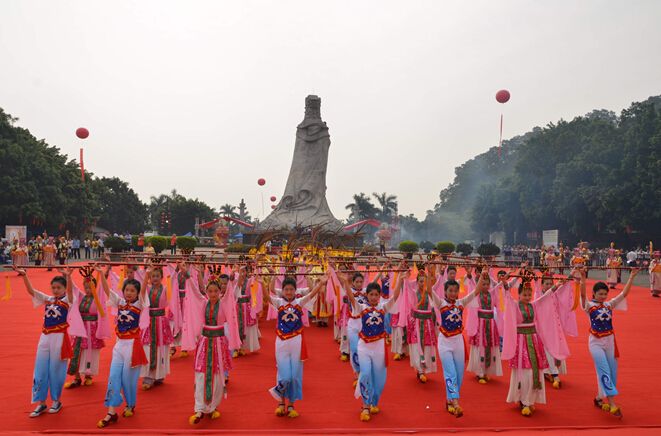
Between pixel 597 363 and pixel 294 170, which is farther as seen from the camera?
pixel 294 170

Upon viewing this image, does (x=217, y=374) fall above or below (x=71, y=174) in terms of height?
below

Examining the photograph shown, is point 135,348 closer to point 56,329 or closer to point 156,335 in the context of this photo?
point 56,329

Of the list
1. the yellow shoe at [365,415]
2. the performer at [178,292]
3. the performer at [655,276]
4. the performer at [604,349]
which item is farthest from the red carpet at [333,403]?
the performer at [655,276]

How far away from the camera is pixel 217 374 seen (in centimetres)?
509

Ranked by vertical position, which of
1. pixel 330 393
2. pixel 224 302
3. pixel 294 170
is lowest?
pixel 330 393

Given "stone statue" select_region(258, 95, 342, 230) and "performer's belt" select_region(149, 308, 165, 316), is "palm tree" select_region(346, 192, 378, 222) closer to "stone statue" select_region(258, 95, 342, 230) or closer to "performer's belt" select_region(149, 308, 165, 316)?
"stone statue" select_region(258, 95, 342, 230)

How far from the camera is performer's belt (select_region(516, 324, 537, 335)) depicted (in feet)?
18.2

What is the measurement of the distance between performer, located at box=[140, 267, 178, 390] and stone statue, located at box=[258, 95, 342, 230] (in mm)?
22614

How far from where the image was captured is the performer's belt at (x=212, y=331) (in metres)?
5.27

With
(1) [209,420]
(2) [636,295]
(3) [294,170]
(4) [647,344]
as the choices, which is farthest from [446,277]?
(3) [294,170]

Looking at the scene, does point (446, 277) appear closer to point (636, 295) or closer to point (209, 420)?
point (209, 420)

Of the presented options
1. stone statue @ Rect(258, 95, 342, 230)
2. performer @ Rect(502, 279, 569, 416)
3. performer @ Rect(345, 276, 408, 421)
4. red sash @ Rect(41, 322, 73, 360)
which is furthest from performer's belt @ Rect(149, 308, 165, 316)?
stone statue @ Rect(258, 95, 342, 230)

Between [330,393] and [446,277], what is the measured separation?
10.5 feet

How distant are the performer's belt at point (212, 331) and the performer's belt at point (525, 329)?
11.1ft
